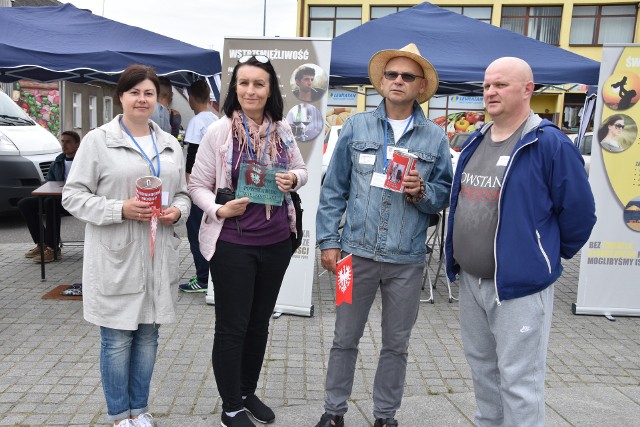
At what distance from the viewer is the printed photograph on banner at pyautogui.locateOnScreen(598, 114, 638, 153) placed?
5207 mm

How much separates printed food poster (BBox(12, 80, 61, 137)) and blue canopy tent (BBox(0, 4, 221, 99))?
1147 cm

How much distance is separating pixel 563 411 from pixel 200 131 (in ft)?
13.9

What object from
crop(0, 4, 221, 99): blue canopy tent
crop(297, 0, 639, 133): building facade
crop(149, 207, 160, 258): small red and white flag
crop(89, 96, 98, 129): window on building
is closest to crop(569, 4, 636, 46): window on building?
crop(297, 0, 639, 133): building facade

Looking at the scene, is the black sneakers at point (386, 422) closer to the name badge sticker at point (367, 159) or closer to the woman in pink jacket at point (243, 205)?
the woman in pink jacket at point (243, 205)

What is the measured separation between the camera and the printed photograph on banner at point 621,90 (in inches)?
202

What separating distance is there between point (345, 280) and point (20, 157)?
7.52 metres

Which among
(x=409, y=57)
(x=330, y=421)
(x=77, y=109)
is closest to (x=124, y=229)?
(x=330, y=421)

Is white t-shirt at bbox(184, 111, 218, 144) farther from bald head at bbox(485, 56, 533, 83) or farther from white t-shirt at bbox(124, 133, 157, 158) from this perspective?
bald head at bbox(485, 56, 533, 83)

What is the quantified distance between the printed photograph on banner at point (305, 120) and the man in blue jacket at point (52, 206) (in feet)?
9.23

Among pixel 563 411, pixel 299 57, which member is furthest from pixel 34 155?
pixel 563 411

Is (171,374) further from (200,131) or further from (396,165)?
(200,131)

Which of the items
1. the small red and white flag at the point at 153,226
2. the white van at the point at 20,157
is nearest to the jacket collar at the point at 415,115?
the small red and white flag at the point at 153,226

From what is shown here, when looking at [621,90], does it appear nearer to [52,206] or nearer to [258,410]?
[258,410]

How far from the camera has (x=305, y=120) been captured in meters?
5.02
